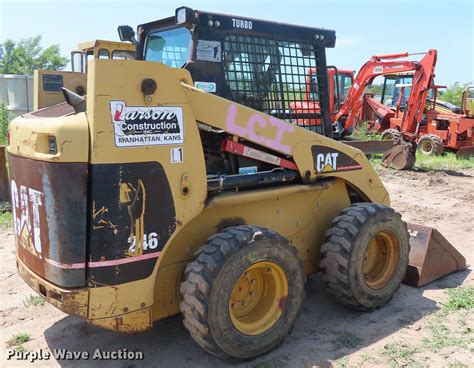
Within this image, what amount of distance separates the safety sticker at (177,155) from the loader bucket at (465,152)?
11.9 m

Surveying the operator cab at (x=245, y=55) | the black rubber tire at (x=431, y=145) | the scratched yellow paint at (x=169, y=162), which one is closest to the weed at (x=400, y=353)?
the scratched yellow paint at (x=169, y=162)

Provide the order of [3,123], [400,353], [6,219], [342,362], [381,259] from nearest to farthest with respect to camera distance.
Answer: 1. [342,362]
2. [400,353]
3. [381,259]
4. [6,219]
5. [3,123]

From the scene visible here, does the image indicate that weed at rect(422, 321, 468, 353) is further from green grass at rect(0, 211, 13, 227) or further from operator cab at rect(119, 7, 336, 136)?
green grass at rect(0, 211, 13, 227)

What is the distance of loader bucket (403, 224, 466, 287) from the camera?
447cm

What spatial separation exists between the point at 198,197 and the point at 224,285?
556 mm

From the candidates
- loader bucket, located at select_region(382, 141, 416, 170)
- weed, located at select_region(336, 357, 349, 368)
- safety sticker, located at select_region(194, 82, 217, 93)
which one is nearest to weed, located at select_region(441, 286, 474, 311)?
weed, located at select_region(336, 357, 349, 368)

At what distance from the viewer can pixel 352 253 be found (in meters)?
3.67

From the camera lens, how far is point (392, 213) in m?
4.04

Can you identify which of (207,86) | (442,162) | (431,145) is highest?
(207,86)

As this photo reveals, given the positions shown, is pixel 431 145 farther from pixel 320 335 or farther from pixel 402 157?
pixel 320 335

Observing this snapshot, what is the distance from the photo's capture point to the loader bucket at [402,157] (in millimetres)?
11211

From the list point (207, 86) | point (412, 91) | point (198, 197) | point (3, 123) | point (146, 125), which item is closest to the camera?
point (146, 125)

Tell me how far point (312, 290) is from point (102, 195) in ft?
7.85

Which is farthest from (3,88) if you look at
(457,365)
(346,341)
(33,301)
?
(457,365)
